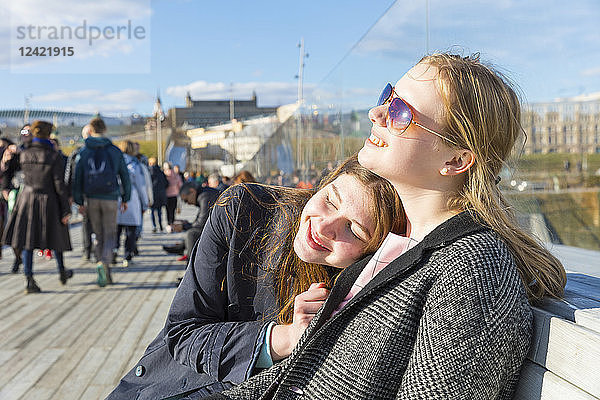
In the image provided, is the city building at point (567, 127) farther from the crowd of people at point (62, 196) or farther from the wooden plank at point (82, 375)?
the crowd of people at point (62, 196)

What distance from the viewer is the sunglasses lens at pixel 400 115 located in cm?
144

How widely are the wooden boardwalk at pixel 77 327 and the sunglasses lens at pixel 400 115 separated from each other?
257 centimetres

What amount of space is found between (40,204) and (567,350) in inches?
253

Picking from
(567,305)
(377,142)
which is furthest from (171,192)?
(567,305)

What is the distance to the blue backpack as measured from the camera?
22.3 ft

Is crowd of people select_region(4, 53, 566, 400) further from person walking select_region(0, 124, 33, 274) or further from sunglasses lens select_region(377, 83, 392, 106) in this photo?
person walking select_region(0, 124, 33, 274)

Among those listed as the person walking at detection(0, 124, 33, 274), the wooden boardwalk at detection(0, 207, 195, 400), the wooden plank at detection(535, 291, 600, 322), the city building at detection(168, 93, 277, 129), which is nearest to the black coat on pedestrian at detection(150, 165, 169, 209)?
the wooden boardwalk at detection(0, 207, 195, 400)

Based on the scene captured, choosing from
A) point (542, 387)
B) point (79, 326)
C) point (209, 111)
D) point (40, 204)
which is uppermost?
point (209, 111)

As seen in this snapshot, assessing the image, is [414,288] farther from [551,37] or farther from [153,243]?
[153,243]

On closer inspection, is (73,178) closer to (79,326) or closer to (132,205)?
(132,205)

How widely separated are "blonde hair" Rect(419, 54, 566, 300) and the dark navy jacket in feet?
2.18

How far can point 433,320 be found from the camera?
123 cm

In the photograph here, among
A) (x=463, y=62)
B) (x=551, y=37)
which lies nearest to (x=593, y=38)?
(x=551, y=37)

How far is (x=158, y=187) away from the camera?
12.6 m
